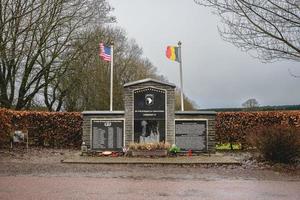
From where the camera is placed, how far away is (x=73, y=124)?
26766 mm

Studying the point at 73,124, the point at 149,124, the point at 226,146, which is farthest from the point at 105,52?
the point at 226,146

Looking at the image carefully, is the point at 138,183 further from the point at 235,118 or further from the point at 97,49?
the point at 97,49

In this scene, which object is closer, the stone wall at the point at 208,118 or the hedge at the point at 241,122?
the stone wall at the point at 208,118

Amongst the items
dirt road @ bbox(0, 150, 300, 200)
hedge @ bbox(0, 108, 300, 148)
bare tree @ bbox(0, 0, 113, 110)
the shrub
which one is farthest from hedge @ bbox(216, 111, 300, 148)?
bare tree @ bbox(0, 0, 113, 110)

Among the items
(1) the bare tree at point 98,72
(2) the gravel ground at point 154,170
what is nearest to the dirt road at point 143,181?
(2) the gravel ground at point 154,170

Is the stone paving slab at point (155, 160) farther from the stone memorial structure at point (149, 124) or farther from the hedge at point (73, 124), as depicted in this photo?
the hedge at point (73, 124)

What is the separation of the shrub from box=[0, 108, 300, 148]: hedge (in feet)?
23.2

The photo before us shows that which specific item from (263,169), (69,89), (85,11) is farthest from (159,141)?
(69,89)

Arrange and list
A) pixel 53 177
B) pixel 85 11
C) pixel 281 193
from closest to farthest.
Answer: pixel 281 193
pixel 53 177
pixel 85 11

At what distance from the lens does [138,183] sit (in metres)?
12.5

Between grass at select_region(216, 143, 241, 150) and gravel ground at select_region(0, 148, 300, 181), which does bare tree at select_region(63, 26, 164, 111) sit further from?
gravel ground at select_region(0, 148, 300, 181)

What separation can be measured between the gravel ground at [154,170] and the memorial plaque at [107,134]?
279 centimetres

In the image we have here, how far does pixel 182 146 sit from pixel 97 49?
17.1 m

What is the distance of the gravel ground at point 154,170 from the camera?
14.1 metres
